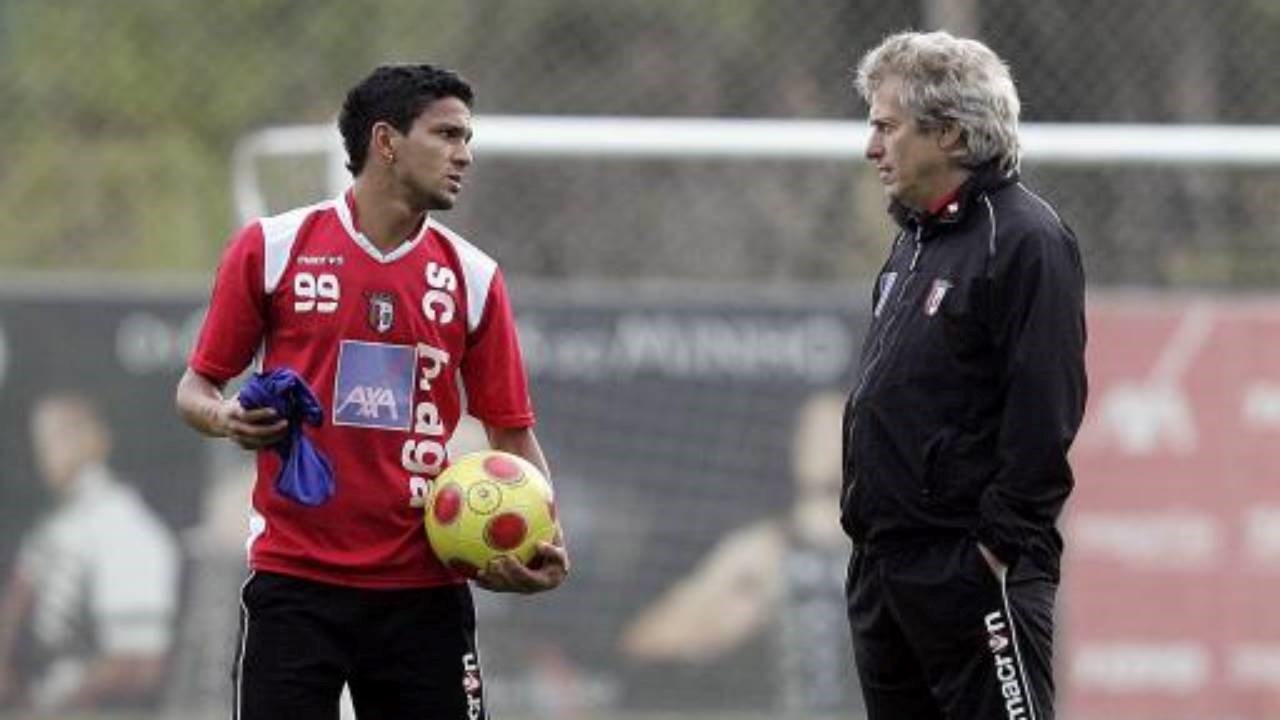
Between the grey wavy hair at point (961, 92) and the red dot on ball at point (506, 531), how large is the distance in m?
1.19

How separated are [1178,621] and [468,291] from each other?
18.9 feet

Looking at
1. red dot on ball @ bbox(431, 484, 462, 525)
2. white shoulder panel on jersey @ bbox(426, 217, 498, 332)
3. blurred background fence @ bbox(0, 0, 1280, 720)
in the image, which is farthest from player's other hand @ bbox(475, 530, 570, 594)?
blurred background fence @ bbox(0, 0, 1280, 720)

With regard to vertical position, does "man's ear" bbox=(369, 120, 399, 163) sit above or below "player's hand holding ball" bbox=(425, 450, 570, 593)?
above

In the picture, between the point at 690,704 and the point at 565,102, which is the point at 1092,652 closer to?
the point at 690,704

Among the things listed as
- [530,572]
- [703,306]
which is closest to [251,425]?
[530,572]

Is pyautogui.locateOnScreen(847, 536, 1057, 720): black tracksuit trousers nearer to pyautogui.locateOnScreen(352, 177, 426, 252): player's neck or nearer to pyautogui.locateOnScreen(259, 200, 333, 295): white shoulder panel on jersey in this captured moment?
pyautogui.locateOnScreen(352, 177, 426, 252): player's neck

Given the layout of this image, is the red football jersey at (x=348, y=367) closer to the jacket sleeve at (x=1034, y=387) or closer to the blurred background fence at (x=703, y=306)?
the jacket sleeve at (x=1034, y=387)

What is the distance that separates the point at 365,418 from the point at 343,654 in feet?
1.65

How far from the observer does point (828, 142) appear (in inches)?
425

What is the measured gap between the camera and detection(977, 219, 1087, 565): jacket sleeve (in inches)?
241

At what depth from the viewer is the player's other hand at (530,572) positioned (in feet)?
20.8

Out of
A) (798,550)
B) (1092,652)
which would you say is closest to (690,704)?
(798,550)

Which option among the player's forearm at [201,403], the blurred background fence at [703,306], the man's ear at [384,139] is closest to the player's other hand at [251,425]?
the player's forearm at [201,403]

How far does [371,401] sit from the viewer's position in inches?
251
